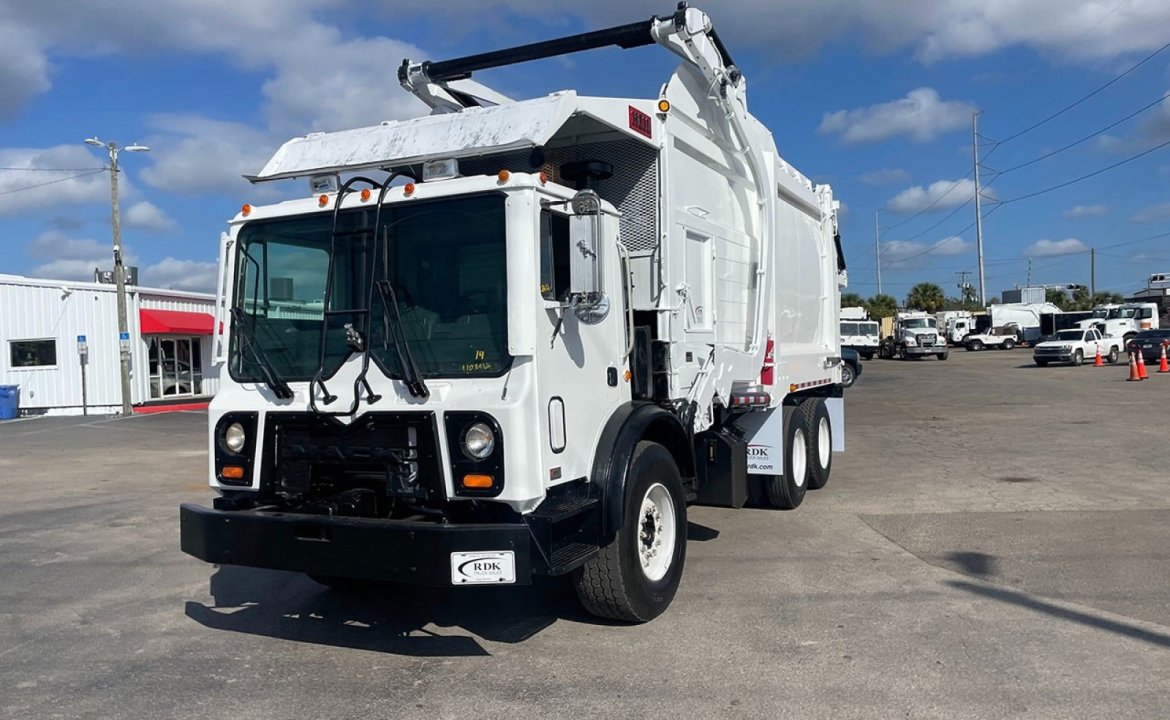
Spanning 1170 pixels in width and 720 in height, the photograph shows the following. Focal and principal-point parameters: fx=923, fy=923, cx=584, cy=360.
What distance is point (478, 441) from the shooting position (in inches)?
176

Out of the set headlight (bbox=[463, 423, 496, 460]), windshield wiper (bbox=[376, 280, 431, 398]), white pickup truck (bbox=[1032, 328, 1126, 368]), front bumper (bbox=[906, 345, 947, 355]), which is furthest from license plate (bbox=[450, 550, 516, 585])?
front bumper (bbox=[906, 345, 947, 355])

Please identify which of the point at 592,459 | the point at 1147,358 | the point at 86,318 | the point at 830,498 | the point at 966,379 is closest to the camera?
the point at 592,459

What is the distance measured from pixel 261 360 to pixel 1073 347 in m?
39.0

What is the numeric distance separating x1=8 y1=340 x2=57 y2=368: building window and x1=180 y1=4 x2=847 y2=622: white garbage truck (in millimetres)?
25915

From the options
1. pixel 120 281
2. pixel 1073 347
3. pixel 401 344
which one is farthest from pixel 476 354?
pixel 1073 347

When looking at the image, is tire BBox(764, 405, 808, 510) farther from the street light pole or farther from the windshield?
the street light pole

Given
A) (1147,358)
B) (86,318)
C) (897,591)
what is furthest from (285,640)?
(1147,358)

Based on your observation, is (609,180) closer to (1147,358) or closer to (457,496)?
(457,496)

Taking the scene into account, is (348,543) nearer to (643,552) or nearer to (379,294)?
(379,294)

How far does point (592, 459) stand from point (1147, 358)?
128 feet

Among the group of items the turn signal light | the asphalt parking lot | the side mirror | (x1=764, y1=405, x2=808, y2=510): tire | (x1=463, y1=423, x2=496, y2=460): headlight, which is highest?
the side mirror

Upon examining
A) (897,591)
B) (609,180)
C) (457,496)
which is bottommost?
(897,591)

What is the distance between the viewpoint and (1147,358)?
121 ft

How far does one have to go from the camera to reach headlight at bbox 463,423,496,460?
4.43m
